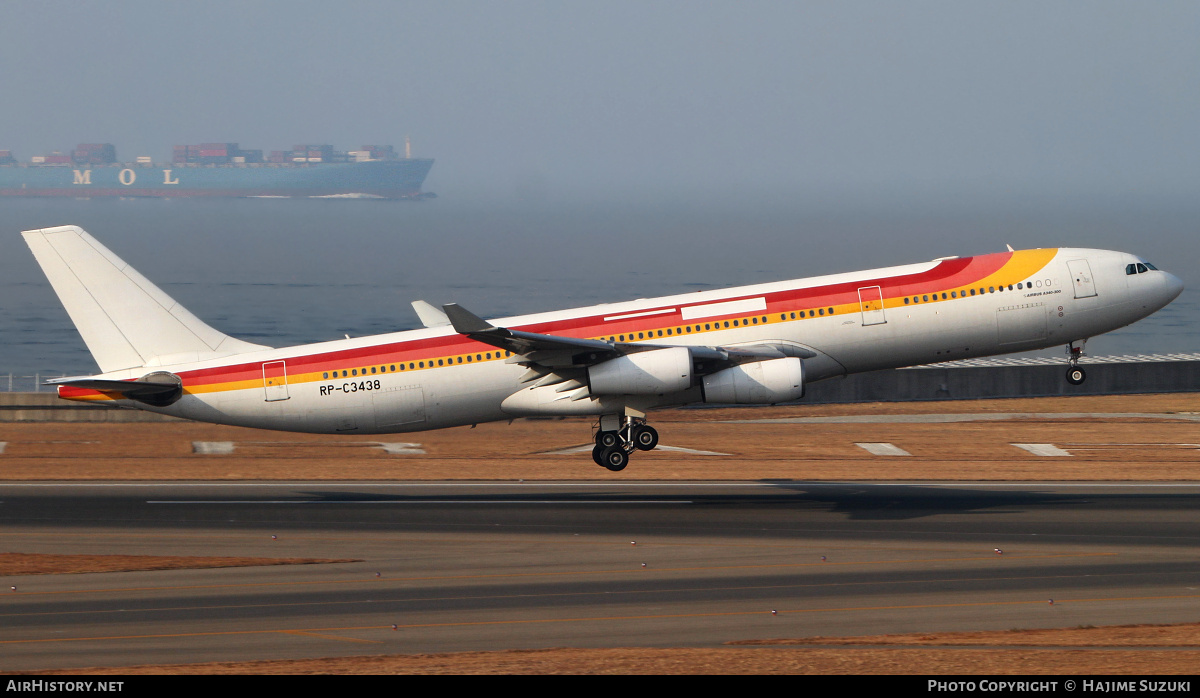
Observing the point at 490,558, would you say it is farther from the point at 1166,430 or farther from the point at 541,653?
the point at 1166,430

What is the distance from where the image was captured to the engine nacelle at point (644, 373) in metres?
38.6

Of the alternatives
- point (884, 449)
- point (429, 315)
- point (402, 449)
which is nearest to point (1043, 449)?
point (884, 449)

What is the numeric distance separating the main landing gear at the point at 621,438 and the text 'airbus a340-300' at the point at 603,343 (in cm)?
5

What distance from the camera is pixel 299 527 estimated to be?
123 feet

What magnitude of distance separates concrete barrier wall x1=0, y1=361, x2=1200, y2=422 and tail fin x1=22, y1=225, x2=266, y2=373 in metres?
38.1

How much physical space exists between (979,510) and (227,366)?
83.4 ft

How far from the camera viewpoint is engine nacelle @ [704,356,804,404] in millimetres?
38344

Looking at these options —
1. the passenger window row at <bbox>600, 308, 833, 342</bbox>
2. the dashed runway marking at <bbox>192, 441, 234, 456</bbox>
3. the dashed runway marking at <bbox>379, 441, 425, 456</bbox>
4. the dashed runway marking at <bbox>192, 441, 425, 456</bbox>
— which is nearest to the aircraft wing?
the passenger window row at <bbox>600, 308, 833, 342</bbox>

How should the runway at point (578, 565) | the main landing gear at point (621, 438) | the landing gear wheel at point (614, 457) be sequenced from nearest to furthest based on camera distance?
the runway at point (578, 565)
the main landing gear at point (621, 438)
the landing gear wheel at point (614, 457)

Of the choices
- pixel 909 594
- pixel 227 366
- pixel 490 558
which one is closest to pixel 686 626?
pixel 909 594

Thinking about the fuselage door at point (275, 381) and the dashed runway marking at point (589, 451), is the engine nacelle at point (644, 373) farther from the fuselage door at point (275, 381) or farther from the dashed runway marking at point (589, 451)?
the dashed runway marking at point (589, 451)

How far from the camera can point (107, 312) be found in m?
40.8

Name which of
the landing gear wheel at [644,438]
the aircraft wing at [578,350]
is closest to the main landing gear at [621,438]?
the landing gear wheel at [644,438]

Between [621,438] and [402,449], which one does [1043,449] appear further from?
[402,449]
